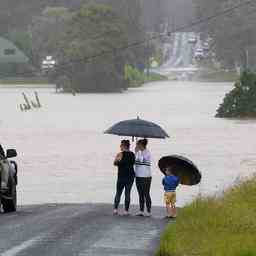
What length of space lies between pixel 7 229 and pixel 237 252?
4.81m

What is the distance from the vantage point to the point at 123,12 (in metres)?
161

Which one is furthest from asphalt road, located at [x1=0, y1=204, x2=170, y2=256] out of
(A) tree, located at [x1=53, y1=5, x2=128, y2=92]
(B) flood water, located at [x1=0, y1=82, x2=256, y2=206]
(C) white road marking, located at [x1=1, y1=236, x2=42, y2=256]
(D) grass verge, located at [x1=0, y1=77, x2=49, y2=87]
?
(D) grass verge, located at [x1=0, y1=77, x2=49, y2=87]

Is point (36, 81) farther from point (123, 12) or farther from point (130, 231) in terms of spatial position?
point (130, 231)

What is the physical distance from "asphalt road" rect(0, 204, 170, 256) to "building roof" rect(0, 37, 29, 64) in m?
130

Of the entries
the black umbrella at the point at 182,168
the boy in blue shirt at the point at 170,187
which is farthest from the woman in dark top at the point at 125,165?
the boy in blue shirt at the point at 170,187

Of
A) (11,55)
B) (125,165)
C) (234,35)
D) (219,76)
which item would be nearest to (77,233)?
(125,165)

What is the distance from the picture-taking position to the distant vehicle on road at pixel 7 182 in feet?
67.2

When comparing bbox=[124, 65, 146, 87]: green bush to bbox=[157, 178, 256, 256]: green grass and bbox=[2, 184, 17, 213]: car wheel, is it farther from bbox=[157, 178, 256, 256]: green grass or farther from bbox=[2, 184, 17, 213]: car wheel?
bbox=[157, 178, 256, 256]: green grass

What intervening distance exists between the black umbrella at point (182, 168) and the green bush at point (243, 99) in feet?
158

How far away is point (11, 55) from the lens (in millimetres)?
150000

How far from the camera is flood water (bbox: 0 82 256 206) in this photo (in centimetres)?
3216

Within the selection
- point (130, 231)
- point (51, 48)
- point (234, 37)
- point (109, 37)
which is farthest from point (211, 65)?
point (130, 231)

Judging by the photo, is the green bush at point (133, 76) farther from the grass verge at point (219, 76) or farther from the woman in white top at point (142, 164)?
the woman in white top at point (142, 164)

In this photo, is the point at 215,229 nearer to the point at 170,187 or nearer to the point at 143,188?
the point at 170,187
